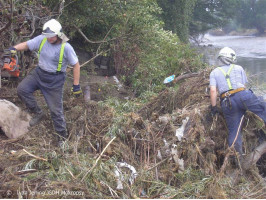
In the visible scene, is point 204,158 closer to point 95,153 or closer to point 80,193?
point 95,153

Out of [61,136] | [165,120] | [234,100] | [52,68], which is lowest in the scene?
[61,136]

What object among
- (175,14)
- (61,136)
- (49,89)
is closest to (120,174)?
(61,136)

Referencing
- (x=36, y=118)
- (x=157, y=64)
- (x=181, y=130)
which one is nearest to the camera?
(x=181, y=130)

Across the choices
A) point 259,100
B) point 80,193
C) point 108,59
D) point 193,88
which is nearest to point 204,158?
point 259,100

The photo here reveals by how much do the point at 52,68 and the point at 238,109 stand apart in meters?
2.75

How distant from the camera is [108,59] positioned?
1023 cm

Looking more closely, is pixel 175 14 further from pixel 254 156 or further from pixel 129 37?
pixel 254 156

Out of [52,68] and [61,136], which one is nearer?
[52,68]

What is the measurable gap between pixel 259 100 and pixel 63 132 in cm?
295

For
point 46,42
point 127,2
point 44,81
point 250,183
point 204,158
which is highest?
point 127,2

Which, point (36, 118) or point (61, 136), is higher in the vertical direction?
point (36, 118)

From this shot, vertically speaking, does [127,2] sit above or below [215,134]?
above

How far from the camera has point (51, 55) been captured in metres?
4.90

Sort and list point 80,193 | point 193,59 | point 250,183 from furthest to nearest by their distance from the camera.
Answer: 1. point 193,59
2. point 250,183
3. point 80,193
